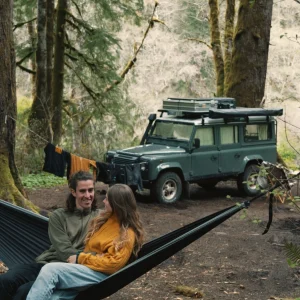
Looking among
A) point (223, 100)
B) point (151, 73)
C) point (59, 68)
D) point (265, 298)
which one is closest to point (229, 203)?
point (223, 100)

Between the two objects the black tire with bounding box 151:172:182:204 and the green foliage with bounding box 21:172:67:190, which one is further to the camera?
the green foliage with bounding box 21:172:67:190

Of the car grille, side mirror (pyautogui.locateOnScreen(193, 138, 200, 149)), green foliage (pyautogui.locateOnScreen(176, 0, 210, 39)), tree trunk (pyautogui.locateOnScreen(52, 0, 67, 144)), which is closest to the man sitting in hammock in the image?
the car grille

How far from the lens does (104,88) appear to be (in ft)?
66.5

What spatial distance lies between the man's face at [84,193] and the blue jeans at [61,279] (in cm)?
49

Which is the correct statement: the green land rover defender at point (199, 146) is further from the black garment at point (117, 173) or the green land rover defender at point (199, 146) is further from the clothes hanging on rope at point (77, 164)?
the clothes hanging on rope at point (77, 164)

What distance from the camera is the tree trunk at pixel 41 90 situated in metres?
17.4

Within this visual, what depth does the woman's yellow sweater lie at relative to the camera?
4316 millimetres

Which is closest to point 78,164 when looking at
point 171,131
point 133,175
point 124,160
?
point 133,175

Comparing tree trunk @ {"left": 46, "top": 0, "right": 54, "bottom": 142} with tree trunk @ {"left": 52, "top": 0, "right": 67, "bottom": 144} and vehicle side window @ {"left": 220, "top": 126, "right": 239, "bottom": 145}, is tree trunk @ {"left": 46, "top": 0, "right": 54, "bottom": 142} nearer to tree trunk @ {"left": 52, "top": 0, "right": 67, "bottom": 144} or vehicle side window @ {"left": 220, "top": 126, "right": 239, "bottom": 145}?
tree trunk @ {"left": 52, "top": 0, "right": 67, "bottom": 144}

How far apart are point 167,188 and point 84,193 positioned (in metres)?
7.82

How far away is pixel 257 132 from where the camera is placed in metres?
14.0

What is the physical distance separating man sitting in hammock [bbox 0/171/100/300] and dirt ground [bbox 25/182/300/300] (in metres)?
1.61

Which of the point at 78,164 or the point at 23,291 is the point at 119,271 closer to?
the point at 23,291

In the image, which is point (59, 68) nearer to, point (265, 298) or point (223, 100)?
point (223, 100)
